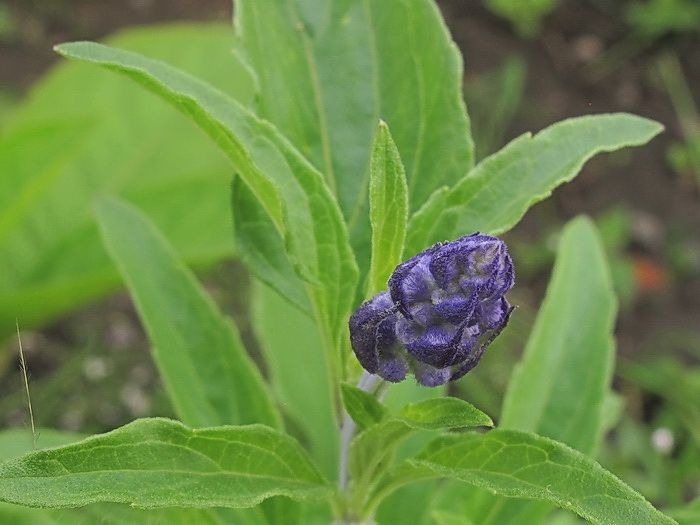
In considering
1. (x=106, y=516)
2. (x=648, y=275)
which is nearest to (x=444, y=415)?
(x=106, y=516)

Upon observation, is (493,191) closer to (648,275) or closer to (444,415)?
(444,415)

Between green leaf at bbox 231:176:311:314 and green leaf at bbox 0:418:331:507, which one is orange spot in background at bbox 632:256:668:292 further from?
green leaf at bbox 0:418:331:507

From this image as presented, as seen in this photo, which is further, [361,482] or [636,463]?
[636,463]

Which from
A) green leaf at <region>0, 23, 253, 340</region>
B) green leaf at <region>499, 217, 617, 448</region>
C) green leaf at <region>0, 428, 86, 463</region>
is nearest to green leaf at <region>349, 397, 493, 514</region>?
green leaf at <region>499, 217, 617, 448</region>

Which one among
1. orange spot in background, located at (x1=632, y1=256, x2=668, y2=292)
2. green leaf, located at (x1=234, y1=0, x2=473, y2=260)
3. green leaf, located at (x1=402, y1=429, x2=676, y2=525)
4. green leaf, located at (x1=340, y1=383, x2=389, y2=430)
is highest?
green leaf, located at (x1=234, y1=0, x2=473, y2=260)

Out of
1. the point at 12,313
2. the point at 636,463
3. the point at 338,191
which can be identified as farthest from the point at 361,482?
the point at 636,463

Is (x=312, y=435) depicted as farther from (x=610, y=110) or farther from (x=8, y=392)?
(x=610, y=110)
